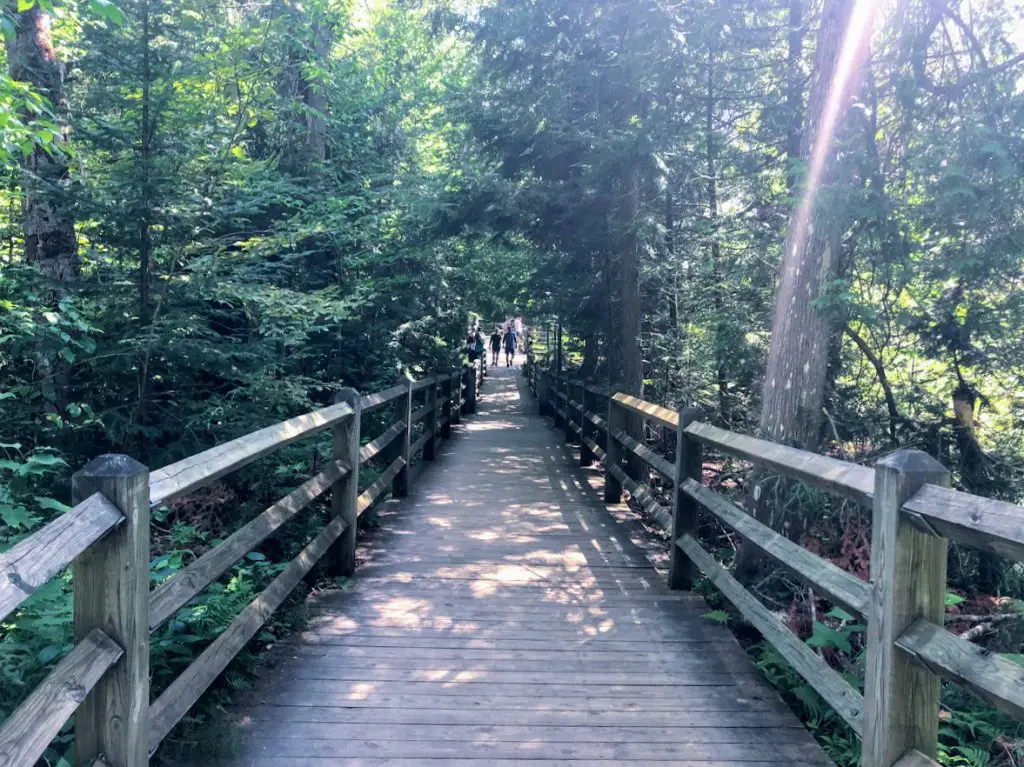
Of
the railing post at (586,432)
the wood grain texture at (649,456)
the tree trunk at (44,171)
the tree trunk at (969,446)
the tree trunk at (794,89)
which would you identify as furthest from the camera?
the railing post at (586,432)

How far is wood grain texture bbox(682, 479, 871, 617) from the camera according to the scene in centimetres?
273

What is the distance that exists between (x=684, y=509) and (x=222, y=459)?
10.3ft

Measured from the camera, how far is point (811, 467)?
3.16 meters

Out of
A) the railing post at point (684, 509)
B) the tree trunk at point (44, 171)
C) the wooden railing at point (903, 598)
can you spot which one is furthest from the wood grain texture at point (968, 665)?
the tree trunk at point (44, 171)

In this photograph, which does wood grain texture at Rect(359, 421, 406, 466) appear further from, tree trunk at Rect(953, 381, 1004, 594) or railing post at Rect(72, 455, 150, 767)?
tree trunk at Rect(953, 381, 1004, 594)

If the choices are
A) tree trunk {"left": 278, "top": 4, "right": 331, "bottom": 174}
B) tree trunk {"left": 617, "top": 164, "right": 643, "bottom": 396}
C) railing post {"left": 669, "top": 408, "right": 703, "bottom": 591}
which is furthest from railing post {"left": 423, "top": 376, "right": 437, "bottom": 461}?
railing post {"left": 669, "top": 408, "right": 703, "bottom": 591}

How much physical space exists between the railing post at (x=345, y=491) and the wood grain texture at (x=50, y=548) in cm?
282

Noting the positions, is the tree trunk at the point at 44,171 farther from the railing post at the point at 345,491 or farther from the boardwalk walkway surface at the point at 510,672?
the boardwalk walkway surface at the point at 510,672

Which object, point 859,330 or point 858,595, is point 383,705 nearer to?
point 858,595

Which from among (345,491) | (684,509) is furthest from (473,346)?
(684,509)

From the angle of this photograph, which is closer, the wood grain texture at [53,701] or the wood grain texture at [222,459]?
the wood grain texture at [53,701]

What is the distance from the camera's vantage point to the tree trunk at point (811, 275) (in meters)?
5.83

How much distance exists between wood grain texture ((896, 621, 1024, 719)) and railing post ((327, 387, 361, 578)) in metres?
3.59

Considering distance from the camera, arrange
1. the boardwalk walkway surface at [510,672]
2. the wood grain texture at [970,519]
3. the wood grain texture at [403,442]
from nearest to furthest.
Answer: the wood grain texture at [970,519] → the boardwalk walkway surface at [510,672] → the wood grain texture at [403,442]
